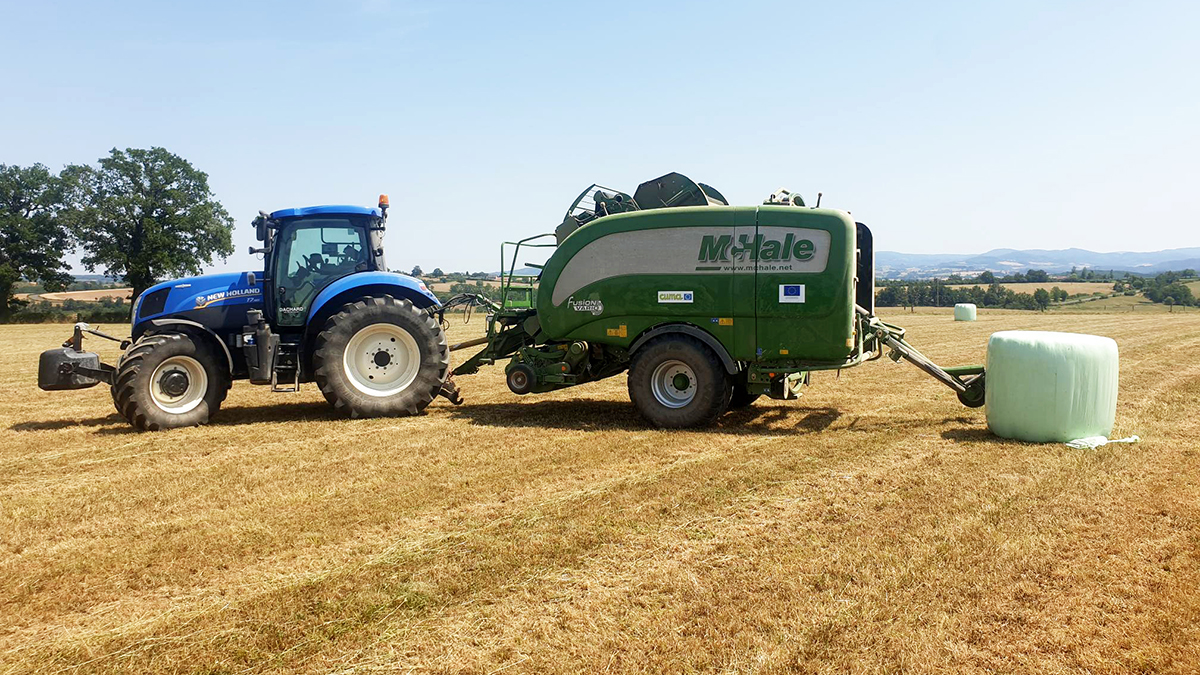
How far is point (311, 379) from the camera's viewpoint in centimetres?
991

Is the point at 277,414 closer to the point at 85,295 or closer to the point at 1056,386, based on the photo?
the point at 1056,386

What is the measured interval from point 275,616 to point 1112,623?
4.14 metres

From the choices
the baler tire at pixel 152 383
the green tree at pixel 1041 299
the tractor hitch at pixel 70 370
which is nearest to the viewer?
the baler tire at pixel 152 383

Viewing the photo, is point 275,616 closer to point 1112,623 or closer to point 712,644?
point 712,644

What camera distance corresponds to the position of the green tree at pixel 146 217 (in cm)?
4403

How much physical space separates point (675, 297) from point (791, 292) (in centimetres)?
134

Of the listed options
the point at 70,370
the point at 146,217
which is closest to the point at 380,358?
the point at 70,370

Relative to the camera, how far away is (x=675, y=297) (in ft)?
31.1

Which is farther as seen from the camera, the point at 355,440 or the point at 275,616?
the point at 355,440

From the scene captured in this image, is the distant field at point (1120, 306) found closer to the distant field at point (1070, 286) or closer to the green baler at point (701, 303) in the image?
the distant field at point (1070, 286)

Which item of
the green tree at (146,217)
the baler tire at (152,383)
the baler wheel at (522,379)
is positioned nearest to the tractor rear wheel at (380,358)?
the baler wheel at (522,379)

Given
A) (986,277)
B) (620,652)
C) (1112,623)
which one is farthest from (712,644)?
(986,277)

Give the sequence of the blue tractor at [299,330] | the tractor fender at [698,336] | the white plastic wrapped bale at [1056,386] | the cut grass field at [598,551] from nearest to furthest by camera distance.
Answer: the cut grass field at [598,551] → the white plastic wrapped bale at [1056,386] → the tractor fender at [698,336] → the blue tractor at [299,330]

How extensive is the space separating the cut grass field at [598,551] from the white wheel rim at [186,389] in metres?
0.56
